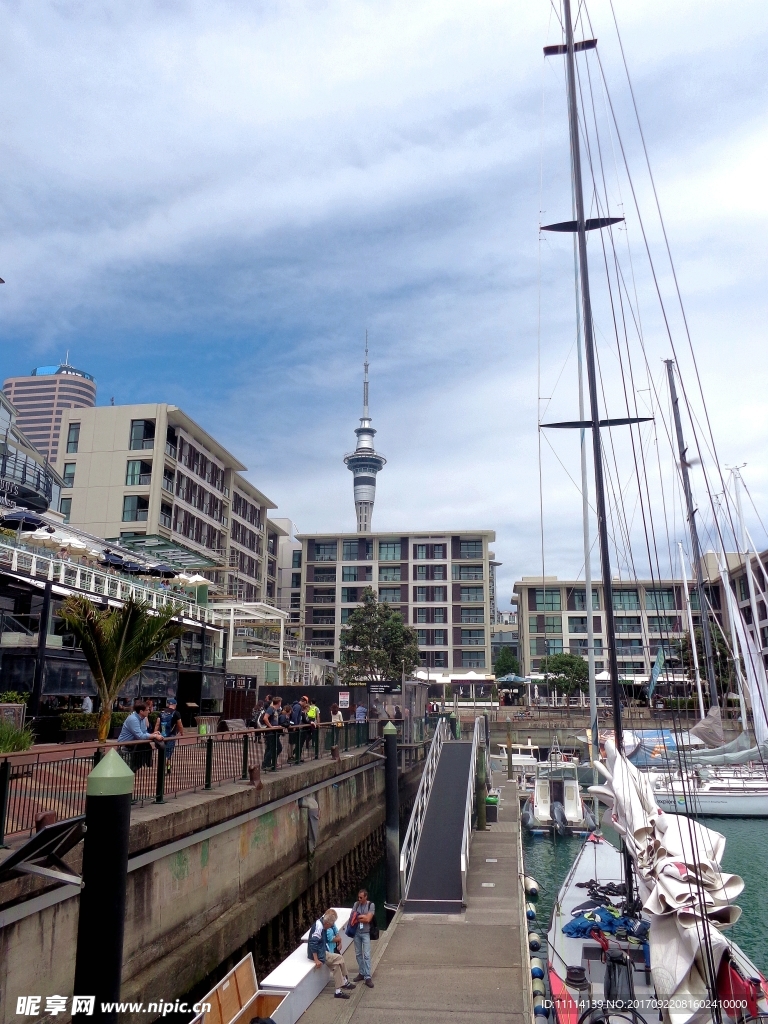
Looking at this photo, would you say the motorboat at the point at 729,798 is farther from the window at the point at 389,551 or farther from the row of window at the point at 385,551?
the window at the point at 389,551

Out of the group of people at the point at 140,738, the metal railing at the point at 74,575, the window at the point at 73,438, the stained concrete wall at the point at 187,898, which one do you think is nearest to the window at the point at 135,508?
the window at the point at 73,438

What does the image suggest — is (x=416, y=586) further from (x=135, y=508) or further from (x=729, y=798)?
(x=729, y=798)

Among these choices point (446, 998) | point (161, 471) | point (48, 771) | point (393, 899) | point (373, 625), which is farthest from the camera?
point (373, 625)

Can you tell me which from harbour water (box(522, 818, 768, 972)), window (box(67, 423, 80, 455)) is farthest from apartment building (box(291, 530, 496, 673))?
harbour water (box(522, 818, 768, 972))

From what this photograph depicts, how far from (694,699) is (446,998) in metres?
46.5

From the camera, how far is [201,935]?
1245 cm

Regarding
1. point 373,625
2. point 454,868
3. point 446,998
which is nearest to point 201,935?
point 446,998

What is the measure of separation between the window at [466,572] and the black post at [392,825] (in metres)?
70.0

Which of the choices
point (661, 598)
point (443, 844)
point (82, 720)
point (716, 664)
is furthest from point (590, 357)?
point (716, 664)

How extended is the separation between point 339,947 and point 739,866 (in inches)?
750

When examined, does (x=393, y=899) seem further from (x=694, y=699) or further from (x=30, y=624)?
(x=694, y=699)

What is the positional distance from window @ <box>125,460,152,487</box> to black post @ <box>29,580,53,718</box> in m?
36.5

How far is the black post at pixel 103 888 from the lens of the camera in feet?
19.3

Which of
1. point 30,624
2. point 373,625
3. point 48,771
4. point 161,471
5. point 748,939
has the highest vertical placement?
point 161,471
